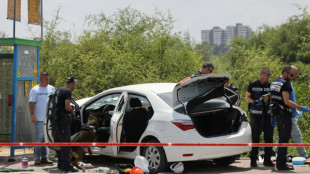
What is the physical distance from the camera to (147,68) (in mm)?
19562

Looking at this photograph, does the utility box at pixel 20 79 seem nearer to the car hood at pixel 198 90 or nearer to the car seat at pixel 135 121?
the car seat at pixel 135 121

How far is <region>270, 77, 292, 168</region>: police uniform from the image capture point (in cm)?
907

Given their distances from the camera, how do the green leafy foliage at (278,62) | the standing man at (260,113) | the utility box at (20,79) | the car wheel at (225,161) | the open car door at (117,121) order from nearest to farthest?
the open car door at (117,121) < the standing man at (260,113) < the car wheel at (225,161) < the utility box at (20,79) < the green leafy foliage at (278,62)

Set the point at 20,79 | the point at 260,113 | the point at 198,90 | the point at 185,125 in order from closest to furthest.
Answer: the point at 185,125 < the point at 198,90 < the point at 260,113 < the point at 20,79

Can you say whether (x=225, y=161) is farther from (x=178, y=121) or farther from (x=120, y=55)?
(x=120, y=55)

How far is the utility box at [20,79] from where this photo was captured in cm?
1134

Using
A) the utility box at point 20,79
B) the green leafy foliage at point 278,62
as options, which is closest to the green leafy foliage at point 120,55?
the green leafy foliage at point 278,62

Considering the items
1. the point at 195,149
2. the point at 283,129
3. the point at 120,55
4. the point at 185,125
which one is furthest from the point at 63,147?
the point at 120,55

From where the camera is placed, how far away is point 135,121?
966 cm

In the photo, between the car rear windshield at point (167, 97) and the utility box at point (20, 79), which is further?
the utility box at point (20, 79)

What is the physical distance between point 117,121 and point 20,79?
309 centimetres

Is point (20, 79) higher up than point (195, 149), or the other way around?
point (20, 79)

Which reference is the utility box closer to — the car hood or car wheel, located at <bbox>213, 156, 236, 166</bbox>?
the car hood

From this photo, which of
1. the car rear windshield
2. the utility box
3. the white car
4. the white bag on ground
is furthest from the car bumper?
Result: the utility box
